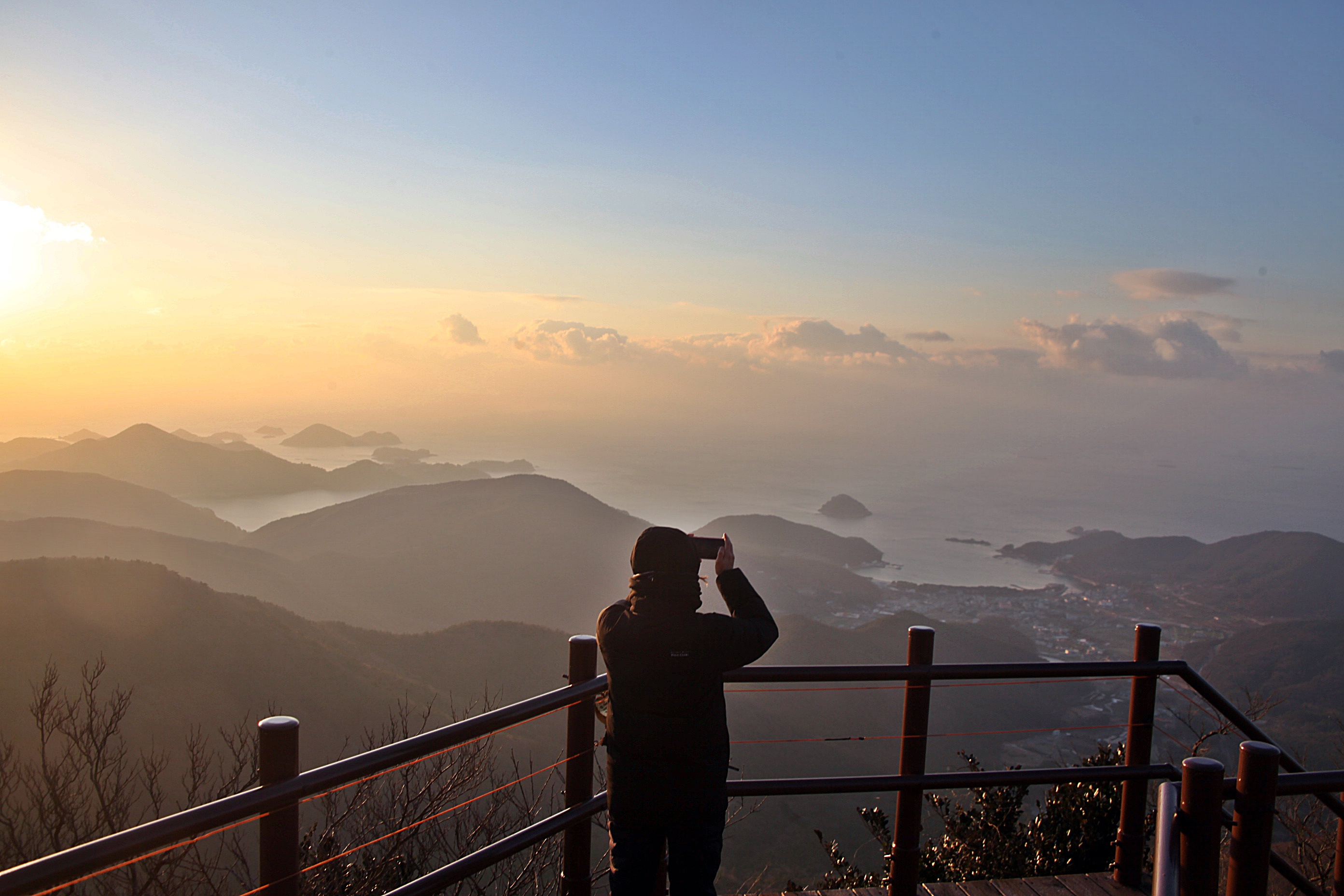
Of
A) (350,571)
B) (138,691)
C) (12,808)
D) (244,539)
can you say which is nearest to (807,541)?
(350,571)

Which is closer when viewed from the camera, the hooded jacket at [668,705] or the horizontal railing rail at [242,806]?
the horizontal railing rail at [242,806]

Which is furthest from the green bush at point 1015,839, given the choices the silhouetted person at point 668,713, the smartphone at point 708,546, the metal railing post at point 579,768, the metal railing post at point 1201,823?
the smartphone at point 708,546

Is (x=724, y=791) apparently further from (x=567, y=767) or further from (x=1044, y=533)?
(x=1044, y=533)

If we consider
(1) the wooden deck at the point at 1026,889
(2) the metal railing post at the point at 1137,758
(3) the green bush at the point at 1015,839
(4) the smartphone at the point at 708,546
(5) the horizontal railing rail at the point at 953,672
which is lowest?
(3) the green bush at the point at 1015,839

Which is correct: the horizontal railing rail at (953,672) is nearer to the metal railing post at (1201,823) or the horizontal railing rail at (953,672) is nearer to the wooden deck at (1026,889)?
the metal railing post at (1201,823)

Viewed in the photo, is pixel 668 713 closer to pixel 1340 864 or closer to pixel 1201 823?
pixel 1201 823

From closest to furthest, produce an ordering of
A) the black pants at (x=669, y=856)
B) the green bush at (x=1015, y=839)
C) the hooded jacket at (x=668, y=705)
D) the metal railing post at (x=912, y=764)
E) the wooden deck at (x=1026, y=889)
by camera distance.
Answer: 1. the hooded jacket at (x=668, y=705)
2. the black pants at (x=669, y=856)
3. the metal railing post at (x=912, y=764)
4. the wooden deck at (x=1026, y=889)
5. the green bush at (x=1015, y=839)

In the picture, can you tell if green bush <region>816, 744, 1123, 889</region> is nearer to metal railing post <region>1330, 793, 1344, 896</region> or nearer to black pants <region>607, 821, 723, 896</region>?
metal railing post <region>1330, 793, 1344, 896</region>
